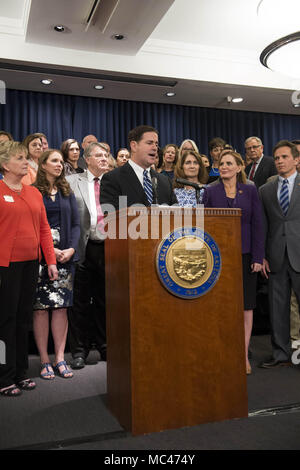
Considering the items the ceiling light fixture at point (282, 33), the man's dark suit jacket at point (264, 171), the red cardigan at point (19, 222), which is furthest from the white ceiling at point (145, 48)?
the red cardigan at point (19, 222)

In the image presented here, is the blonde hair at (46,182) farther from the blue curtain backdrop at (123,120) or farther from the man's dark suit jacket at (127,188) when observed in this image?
the blue curtain backdrop at (123,120)

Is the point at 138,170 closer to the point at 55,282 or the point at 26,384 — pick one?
the point at 55,282

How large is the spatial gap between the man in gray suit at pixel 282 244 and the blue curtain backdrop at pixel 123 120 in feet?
13.0

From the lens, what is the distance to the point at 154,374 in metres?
1.82

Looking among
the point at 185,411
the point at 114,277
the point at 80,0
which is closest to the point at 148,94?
the point at 80,0

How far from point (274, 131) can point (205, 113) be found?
138cm

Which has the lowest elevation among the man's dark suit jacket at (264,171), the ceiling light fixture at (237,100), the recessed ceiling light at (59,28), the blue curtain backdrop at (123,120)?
the man's dark suit jacket at (264,171)

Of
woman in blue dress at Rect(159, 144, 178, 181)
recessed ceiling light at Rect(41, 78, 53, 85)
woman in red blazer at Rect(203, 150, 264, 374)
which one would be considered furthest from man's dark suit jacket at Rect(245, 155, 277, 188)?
recessed ceiling light at Rect(41, 78, 53, 85)

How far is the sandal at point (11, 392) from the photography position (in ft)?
7.93

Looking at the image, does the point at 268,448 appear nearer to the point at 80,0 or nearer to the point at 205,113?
the point at 80,0

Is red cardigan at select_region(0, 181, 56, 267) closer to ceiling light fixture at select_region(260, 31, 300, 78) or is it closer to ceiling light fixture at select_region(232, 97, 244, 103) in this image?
ceiling light fixture at select_region(260, 31, 300, 78)

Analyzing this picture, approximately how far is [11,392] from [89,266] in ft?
3.54

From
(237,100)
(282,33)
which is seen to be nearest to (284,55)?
(282,33)

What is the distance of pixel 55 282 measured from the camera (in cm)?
289
